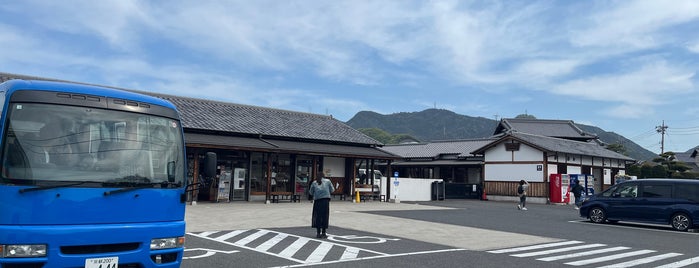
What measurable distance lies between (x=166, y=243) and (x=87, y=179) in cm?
107

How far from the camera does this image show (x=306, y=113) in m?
28.5

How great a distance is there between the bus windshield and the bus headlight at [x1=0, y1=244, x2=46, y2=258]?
1.87 ft

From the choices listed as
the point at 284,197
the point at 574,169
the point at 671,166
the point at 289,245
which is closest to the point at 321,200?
the point at 289,245

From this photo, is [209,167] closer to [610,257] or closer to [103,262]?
[103,262]

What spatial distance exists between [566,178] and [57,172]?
30.0 metres

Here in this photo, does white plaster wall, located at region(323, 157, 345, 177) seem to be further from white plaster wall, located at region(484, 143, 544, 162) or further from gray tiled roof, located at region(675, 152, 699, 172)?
gray tiled roof, located at region(675, 152, 699, 172)

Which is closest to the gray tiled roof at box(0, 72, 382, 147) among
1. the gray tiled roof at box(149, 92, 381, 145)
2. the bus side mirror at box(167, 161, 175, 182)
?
the gray tiled roof at box(149, 92, 381, 145)

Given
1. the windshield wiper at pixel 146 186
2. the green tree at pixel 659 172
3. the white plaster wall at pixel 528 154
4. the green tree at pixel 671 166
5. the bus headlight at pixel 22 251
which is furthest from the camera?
the green tree at pixel 671 166

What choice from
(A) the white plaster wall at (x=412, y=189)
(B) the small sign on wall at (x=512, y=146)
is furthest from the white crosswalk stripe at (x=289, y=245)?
(B) the small sign on wall at (x=512, y=146)

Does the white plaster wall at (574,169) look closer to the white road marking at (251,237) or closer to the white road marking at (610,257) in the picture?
the white road marking at (610,257)

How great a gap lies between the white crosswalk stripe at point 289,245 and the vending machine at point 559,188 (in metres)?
22.9

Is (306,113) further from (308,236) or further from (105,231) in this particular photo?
(105,231)

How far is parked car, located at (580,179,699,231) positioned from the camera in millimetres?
15227

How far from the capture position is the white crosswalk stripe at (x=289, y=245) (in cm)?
887
